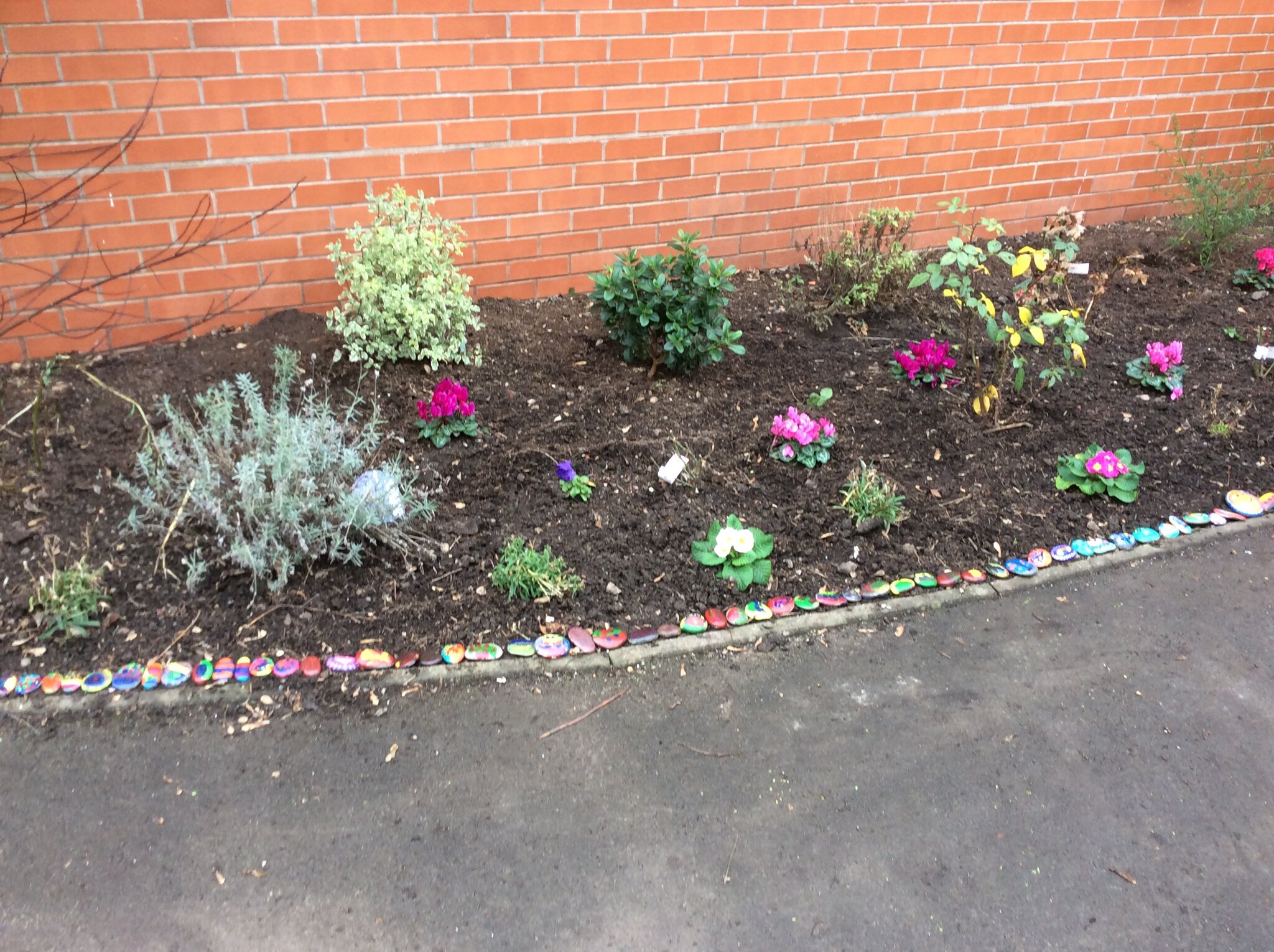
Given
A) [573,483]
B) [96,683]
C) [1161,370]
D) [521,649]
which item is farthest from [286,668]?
[1161,370]

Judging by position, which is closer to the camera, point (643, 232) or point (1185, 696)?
point (1185, 696)

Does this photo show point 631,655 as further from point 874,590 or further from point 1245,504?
point 1245,504

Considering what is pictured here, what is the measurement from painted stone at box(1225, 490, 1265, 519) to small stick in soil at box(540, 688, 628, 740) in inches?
103

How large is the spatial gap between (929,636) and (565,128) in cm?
292

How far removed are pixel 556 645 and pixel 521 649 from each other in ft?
0.34

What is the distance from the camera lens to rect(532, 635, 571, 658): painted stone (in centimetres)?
275

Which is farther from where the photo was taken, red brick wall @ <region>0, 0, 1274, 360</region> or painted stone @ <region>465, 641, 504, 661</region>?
red brick wall @ <region>0, 0, 1274, 360</region>

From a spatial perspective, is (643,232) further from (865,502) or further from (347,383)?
(865,502)

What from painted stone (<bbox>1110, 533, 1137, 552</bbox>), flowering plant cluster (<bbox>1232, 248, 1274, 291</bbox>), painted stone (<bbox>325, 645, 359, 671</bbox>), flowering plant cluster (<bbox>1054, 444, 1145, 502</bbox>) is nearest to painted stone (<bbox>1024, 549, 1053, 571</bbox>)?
painted stone (<bbox>1110, 533, 1137, 552</bbox>)

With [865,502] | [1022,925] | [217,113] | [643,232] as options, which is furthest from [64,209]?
[1022,925]

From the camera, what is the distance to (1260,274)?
5.21 m

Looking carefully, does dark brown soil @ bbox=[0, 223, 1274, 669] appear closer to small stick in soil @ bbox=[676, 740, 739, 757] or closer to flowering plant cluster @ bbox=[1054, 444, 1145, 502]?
flowering plant cluster @ bbox=[1054, 444, 1145, 502]

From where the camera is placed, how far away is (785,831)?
228 cm

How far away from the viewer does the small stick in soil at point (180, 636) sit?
2640 mm
